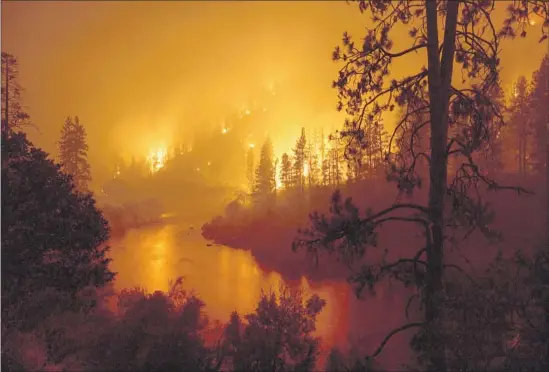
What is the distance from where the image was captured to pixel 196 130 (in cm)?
15125

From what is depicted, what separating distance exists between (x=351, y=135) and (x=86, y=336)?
635cm

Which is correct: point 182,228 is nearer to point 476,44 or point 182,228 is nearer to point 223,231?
point 223,231

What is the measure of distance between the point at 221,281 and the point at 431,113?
2070 centimetres

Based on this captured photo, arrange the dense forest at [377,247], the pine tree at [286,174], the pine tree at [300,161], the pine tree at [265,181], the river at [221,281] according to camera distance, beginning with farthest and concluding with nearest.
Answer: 1. the pine tree at [286,174]
2. the pine tree at [300,161]
3. the pine tree at [265,181]
4. the river at [221,281]
5. the dense forest at [377,247]

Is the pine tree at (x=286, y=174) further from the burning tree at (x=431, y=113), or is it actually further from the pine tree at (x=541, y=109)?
the burning tree at (x=431, y=113)

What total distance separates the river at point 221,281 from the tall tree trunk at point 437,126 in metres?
12.6

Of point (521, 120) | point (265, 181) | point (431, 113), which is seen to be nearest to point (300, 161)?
point (265, 181)

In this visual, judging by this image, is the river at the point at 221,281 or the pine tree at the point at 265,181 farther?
the pine tree at the point at 265,181

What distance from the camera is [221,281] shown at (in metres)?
22.6

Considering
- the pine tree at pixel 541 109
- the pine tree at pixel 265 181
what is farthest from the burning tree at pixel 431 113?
the pine tree at pixel 265 181

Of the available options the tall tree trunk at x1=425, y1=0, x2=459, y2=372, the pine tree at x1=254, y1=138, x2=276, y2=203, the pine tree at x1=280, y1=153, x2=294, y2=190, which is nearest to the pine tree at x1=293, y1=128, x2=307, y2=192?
the pine tree at x1=280, y1=153, x2=294, y2=190

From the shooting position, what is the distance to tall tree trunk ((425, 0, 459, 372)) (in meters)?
3.93

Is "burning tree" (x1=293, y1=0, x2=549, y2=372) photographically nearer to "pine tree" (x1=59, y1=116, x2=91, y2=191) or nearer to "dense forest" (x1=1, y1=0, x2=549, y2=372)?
"dense forest" (x1=1, y1=0, x2=549, y2=372)

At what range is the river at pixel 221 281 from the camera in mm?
18609
